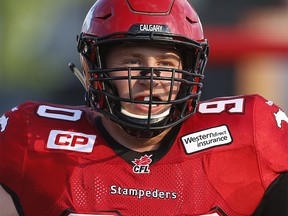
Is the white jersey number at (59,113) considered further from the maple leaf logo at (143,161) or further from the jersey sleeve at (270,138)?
the jersey sleeve at (270,138)

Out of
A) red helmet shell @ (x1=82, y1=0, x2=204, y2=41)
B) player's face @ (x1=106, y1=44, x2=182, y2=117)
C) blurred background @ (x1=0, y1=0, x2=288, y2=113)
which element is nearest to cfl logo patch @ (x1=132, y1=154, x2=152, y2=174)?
player's face @ (x1=106, y1=44, x2=182, y2=117)

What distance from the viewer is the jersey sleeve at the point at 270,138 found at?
2.04 m

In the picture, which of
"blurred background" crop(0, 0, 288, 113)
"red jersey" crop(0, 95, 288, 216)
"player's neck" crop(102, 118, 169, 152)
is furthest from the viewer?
"blurred background" crop(0, 0, 288, 113)

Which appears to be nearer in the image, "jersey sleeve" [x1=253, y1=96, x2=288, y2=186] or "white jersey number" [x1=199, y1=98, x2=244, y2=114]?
"jersey sleeve" [x1=253, y1=96, x2=288, y2=186]

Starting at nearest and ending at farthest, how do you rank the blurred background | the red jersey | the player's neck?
the red jersey → the player's neck → the blurred background

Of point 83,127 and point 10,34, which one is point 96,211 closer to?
point 83,127

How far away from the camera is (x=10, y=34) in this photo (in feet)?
14.9

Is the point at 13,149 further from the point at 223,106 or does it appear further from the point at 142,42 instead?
the point at 223,106

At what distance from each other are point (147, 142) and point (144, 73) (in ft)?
0.69

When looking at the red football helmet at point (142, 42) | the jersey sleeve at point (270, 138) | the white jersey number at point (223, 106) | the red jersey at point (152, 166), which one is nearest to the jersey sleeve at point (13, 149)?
the red jersey at point (152, 166)

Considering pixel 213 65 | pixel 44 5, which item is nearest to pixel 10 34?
pixel 44 5

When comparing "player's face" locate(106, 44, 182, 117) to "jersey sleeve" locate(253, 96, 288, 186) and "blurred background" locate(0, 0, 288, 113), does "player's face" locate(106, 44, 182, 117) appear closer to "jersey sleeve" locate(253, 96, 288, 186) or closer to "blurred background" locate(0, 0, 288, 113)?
"jersey sleeve" locate(253, 96, 288, 186)

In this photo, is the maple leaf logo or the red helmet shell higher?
the red helmet shell

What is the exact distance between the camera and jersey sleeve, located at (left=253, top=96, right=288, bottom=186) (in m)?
2.04
